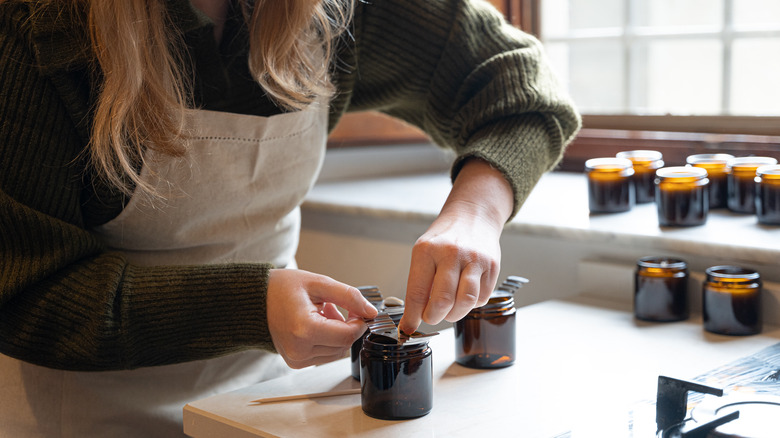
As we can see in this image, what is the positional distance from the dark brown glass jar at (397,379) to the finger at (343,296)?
0.04 metres

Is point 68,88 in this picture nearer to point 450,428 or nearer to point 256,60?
point 256,60

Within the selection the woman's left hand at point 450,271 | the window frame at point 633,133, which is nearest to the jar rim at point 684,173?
the window frame at point 633,133

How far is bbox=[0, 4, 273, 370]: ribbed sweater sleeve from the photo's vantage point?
818 millimetres

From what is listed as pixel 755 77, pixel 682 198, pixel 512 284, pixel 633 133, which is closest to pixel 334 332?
pixel 512 284

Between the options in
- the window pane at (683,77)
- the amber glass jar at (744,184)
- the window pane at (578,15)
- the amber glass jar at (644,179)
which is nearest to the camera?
the amber glass jar at (744,184)

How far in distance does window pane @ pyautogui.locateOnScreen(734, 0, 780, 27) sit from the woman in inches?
30.9

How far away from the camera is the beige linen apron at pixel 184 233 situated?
968 millimetres

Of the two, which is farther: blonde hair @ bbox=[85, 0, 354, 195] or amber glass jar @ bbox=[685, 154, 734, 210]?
amber glass jar @ bbox=[685, 154, 734, 210]

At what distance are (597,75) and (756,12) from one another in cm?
36

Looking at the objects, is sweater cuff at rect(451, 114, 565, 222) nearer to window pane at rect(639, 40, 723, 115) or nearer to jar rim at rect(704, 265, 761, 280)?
jar rim at rect(704, 265, 761, 280)

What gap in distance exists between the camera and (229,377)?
1107mm

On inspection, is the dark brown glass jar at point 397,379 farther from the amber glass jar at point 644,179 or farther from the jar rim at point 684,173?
the amber glass jar at point 644,179

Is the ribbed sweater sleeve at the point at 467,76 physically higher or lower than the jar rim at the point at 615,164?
higher

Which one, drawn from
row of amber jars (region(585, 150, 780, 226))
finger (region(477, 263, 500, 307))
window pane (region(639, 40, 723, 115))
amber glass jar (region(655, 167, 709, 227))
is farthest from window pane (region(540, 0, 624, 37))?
finger (region(477, 263, 500, 307))
